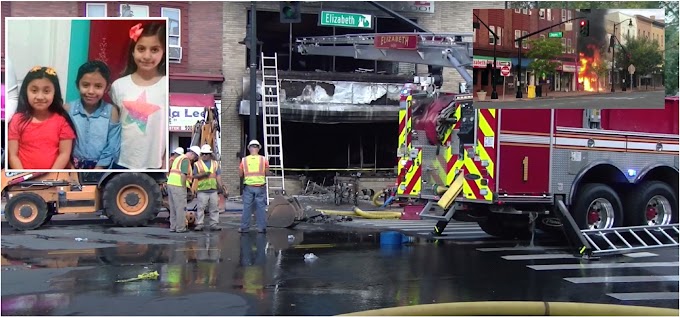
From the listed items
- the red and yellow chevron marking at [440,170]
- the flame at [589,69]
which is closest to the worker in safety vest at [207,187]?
the red and yellow chevron marking at [440,170]

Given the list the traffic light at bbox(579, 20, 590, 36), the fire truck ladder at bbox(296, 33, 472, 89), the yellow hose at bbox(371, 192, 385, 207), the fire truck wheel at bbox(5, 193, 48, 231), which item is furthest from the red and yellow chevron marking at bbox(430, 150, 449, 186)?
the yellow hose at bbox(371, 192, 385, 207)

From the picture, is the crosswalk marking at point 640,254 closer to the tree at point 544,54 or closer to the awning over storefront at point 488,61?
the awning over storefront at point 488,61

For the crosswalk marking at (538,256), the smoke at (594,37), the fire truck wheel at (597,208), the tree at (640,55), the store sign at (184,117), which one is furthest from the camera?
the store sign at (184,117)

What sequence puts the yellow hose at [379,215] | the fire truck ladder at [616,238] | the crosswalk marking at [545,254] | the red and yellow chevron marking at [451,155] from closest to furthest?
1. the crosswalk marking at [545,254]
2. the fire truck ladder at [616,238]
3. the red and yellow chevron marking at [451,155]
4. the yellow hose at [379,215]

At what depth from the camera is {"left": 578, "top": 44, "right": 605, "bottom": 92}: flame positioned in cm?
677

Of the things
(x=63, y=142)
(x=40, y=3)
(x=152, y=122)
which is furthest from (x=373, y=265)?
(x=40, y=3)

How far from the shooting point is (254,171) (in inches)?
531

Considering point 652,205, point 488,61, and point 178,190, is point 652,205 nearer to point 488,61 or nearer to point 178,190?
point 488,61

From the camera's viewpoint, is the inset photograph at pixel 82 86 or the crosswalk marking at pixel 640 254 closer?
the inset photograph at pixel 82 86

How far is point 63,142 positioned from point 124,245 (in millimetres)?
4087

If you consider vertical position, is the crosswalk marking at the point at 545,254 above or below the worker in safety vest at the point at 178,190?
below

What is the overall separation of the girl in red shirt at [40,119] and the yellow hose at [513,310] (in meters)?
3.95

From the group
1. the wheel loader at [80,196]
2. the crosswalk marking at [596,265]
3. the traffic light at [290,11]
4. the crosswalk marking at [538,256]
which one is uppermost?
the traffic light at [290,11]

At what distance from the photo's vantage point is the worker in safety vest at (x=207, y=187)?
13703 millimetres
